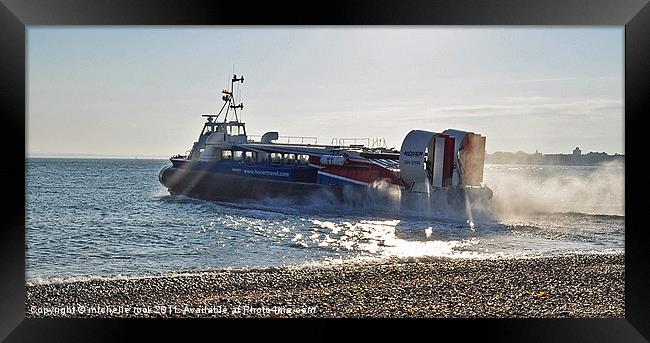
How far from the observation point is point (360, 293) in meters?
5.22

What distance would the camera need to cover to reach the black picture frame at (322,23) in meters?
3.68

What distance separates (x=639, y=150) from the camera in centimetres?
372

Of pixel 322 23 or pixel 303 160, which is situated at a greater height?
pixel 322 23

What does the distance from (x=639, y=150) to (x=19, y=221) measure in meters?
3.88

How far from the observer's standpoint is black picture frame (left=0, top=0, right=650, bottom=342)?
368 cm

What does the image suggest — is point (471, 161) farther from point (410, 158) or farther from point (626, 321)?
point (626, 321)

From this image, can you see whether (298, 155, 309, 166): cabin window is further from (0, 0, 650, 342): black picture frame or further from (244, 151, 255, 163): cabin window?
(0, 0, 650, 342): black picture frame

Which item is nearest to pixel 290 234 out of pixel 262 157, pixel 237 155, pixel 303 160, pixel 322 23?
pixel 303 160

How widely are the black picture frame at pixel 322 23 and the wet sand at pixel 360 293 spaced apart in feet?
2.26

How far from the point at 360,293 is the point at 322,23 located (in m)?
2.49

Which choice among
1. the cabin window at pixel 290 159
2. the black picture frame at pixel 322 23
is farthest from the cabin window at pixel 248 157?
the black picture frame at pixel 322 23

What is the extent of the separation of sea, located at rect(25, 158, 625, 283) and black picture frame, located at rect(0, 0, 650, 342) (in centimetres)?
323

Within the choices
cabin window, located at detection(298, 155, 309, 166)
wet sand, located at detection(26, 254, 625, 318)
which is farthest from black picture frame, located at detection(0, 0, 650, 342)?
cabin window, located at detection(298, 155, 309, 166)

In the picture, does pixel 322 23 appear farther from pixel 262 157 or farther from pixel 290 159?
pixel 262 157
